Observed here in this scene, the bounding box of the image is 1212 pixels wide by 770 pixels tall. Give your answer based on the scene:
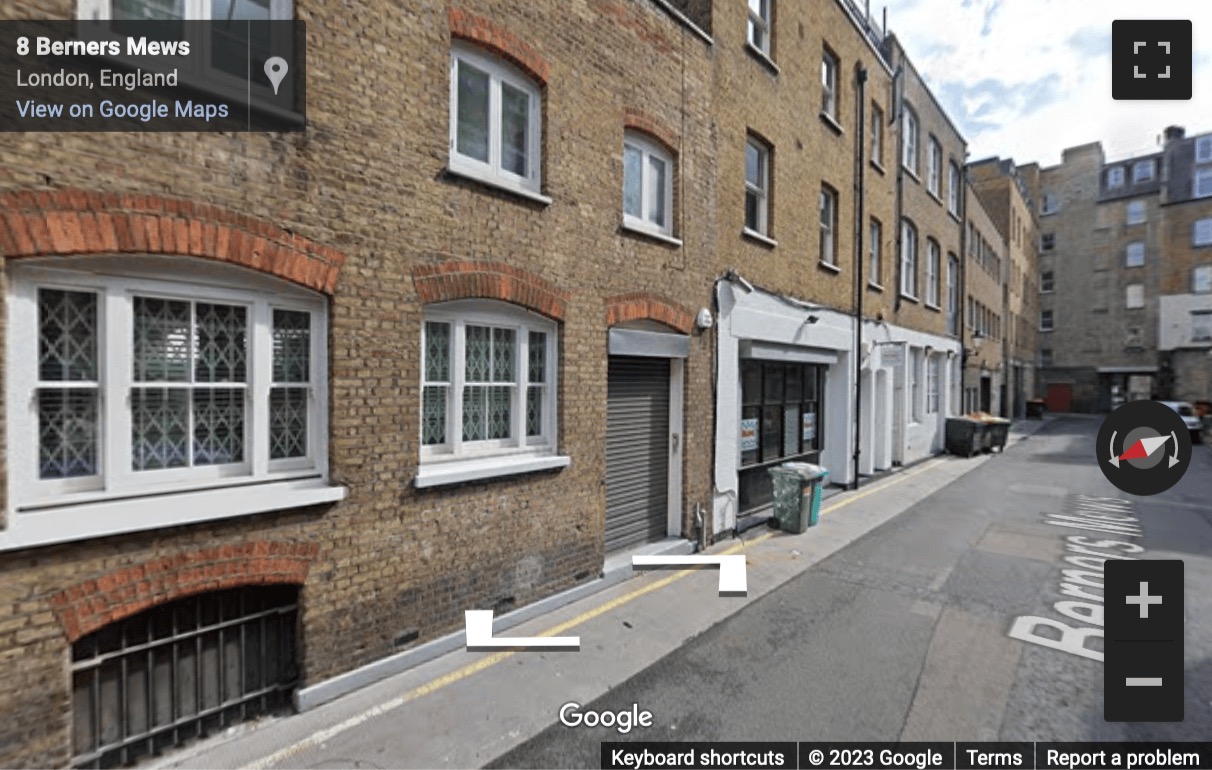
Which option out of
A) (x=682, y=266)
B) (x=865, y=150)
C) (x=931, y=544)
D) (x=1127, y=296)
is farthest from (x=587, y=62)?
(x=1127, y=296)

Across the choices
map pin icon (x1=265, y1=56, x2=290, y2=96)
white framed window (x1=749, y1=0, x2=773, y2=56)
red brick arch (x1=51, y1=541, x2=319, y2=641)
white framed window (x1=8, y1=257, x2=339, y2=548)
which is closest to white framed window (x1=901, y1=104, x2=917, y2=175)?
white framed window (x1=749, y1=0, x2=773, y2=56)

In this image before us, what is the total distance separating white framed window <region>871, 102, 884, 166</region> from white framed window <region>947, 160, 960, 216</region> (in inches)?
291

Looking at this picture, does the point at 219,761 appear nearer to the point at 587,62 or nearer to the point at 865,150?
the point at 587,62

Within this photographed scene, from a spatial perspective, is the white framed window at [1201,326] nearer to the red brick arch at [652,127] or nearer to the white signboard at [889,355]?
the white signboard at [889,355]

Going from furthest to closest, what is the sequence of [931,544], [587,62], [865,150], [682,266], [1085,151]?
[1085,151]
[865,150]
[931,544]
[682,266]
[587,62]

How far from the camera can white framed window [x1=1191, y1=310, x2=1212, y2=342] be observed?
36.3m

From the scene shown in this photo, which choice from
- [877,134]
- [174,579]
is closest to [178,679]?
[174,579]

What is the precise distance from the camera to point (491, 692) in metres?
4.64

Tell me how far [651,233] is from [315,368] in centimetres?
460

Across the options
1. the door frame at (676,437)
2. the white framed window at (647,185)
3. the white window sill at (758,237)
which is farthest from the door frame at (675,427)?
the white window sill at (758,237)

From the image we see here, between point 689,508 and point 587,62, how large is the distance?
608 cm

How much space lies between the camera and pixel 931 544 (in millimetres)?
8969

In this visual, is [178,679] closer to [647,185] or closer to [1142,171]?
[647,185]

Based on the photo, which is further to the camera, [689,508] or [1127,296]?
[1127,296]
